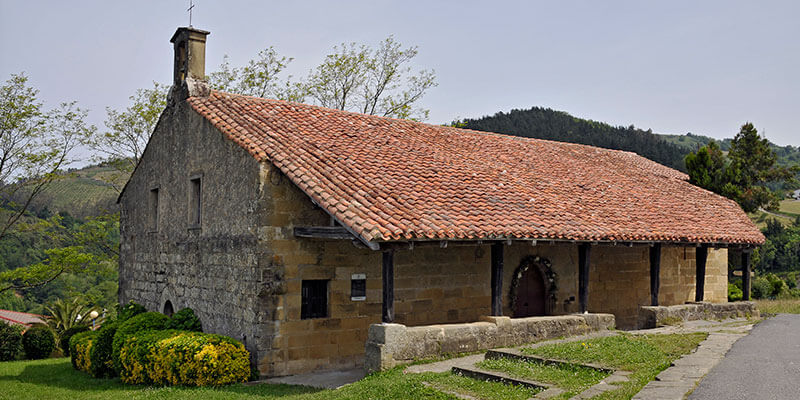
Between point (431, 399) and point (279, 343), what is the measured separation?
4.10m

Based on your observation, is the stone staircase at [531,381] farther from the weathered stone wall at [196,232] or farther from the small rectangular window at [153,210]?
the small rectangular window at [153,210]

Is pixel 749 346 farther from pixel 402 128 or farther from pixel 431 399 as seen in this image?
pixel 402 128

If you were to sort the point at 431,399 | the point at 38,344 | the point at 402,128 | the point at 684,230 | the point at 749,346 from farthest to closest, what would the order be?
the point at 38,344
the point at 402,128
the point at 684,230
the point at 749,346
the point at 431,399

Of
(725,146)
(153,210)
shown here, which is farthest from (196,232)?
(725,146)

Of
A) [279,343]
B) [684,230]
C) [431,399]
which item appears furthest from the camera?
[684,230]

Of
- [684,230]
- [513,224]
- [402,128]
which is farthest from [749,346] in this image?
[402,128]

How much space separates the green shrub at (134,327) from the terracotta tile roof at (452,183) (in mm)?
4250

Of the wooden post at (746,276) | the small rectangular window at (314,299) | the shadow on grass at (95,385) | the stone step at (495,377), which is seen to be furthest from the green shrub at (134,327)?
the wooden post at (746,276)

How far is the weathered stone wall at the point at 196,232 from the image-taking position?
37.4 feet

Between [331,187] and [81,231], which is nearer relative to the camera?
[331,187]

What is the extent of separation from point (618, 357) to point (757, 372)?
1.77 m

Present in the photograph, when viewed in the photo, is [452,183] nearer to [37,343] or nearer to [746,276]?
[746,276]

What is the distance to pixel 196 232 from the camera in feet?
44.5

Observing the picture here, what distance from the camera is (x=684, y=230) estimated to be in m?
14.6
